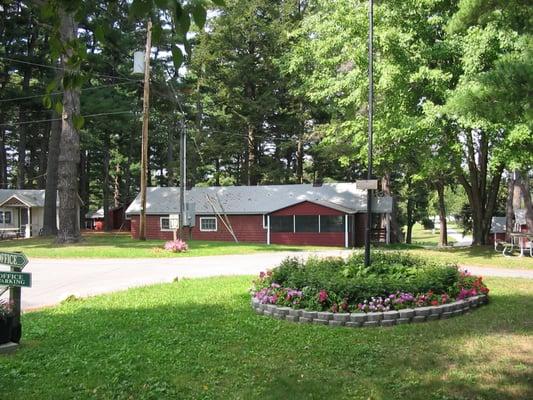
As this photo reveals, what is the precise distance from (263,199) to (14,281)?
1236 inches

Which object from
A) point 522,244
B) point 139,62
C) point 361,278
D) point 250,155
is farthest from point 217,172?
point 361,278

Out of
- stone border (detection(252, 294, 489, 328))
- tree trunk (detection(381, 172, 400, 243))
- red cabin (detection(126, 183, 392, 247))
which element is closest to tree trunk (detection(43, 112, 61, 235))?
red cabin (detection(126, 183, 392, 247))

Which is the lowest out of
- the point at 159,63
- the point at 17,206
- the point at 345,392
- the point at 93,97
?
the point at 345,392

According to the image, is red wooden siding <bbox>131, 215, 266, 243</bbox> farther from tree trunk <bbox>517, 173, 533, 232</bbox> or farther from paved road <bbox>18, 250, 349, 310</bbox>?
tree trunk <bbox>517, 173, 533, 232</bbox>

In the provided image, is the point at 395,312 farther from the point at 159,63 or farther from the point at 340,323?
the point at 159,63

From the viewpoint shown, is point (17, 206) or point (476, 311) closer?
point (476, 311)

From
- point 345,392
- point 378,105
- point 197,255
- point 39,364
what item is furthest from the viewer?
point 197,255

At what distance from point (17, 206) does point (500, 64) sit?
41.8 metres

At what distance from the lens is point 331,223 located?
33.4 metres

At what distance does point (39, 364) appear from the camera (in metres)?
5.66

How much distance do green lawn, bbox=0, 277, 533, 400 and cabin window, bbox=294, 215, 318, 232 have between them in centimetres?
2534

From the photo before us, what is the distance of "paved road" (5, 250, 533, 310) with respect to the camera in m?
11.7

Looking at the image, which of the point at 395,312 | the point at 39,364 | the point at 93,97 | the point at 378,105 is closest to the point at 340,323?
the point at 395,312

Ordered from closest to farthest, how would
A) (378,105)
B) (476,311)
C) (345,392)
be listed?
(345,392), (476,311), (378,105)
